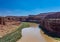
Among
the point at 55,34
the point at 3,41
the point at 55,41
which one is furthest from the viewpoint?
the point at 55,34

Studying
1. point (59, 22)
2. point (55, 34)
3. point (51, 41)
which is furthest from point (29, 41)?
point (59, 22)

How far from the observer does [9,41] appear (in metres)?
15.6

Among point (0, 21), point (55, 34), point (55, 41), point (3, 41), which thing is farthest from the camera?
point (0, 21)

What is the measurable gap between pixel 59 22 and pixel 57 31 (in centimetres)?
168

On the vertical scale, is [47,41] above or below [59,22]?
below

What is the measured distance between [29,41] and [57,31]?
643 centimetres

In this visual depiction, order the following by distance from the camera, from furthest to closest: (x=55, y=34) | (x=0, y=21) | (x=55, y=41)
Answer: (x=0, y=21) → (x=55, y=34) → (x=55, y=41)

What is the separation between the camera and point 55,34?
868 inches

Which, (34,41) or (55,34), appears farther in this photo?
(55,34)

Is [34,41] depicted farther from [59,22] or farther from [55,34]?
[59,22]

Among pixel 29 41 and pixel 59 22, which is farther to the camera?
pixel 59 22

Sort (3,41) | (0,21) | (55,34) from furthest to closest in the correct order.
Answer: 1. (0,21)
2. (55,34)
3. (3,41)

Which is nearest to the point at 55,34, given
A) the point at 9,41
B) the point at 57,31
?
the point at 57,31

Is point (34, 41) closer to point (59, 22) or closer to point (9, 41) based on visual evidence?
point (9, 41)
